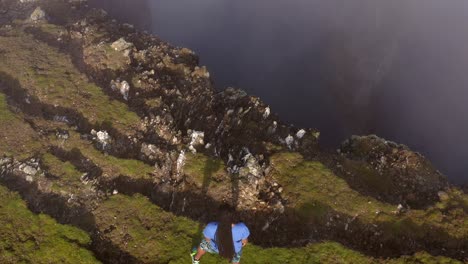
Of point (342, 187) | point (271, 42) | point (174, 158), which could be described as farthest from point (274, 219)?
point (271, 42)

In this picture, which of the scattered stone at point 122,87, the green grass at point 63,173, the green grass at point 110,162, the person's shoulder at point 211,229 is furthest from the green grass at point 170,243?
the scattered stone at point 122,87

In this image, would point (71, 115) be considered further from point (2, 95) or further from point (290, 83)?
point (290, 83)

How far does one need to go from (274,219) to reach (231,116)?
8.83 m

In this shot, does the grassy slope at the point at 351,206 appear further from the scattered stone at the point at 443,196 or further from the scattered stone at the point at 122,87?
the scattered stone at the point at 122,87

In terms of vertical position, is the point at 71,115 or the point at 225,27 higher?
the point at 225,27

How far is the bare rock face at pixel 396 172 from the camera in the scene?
2448cm

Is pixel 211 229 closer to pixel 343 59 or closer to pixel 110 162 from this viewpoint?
pixel 110 162

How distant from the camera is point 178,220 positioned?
2067 centimetres

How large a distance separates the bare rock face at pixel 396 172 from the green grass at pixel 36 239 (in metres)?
15.5

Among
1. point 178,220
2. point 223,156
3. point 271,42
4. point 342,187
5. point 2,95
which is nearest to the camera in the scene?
point 178,220

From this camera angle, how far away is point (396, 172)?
2606 cm

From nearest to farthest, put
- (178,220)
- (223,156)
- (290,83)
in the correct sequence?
(178,220)
(223,156)
(290,83)

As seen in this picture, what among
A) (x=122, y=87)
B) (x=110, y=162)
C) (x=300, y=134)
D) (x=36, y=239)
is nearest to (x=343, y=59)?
(x=300, y=134)

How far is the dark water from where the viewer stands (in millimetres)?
42438
